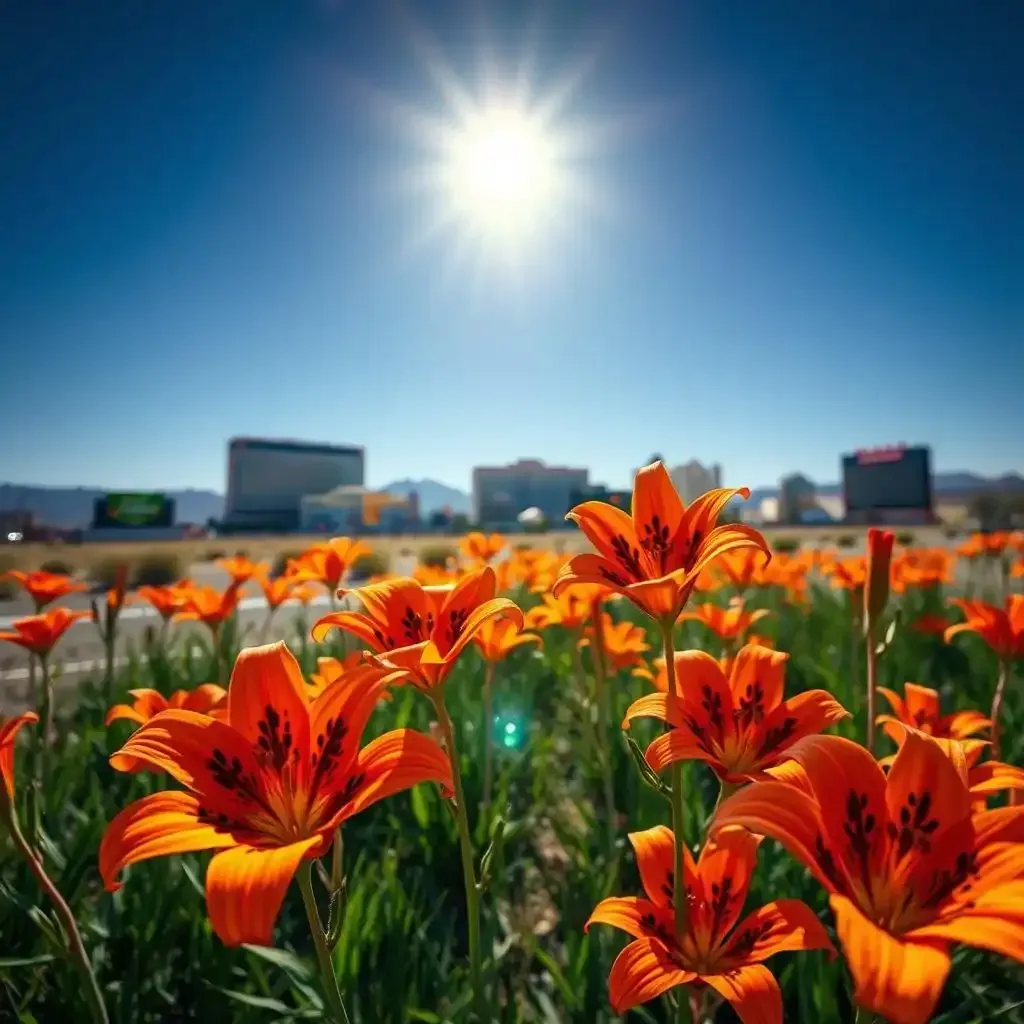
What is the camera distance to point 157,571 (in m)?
11.9

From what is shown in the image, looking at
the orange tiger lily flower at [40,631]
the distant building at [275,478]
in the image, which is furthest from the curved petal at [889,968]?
the distant building at [275,478]

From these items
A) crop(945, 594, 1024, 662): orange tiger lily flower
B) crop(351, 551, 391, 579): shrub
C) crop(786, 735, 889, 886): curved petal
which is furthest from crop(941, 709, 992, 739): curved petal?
crop(351, 551, 391, 579): shrub

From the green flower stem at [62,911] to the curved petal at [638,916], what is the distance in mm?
867

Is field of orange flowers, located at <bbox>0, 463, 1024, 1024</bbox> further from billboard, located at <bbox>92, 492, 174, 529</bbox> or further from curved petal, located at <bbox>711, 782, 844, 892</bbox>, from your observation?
billboard, located at <bbox>92, 492, 174, 529</bbox>

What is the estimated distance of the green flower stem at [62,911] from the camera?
92 cm

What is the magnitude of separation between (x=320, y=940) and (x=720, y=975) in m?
0.58

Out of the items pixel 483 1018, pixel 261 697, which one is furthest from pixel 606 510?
pixel 483 1018

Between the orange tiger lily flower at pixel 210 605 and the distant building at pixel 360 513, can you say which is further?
the distant building at pixel 360 513

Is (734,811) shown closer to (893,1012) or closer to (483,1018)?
(893,1012)

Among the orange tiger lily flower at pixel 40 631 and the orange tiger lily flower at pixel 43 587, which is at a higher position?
the orange tiger lily flower at pixel 43 587

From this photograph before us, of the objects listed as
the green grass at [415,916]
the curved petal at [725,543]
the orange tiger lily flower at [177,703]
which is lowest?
the green grass at [415,916]

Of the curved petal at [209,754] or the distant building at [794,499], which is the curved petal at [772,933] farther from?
the distant building at [794,499]

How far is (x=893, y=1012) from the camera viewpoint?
502 millimetres

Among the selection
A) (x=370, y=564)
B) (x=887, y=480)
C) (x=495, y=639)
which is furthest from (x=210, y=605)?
(x=887, y=480)
